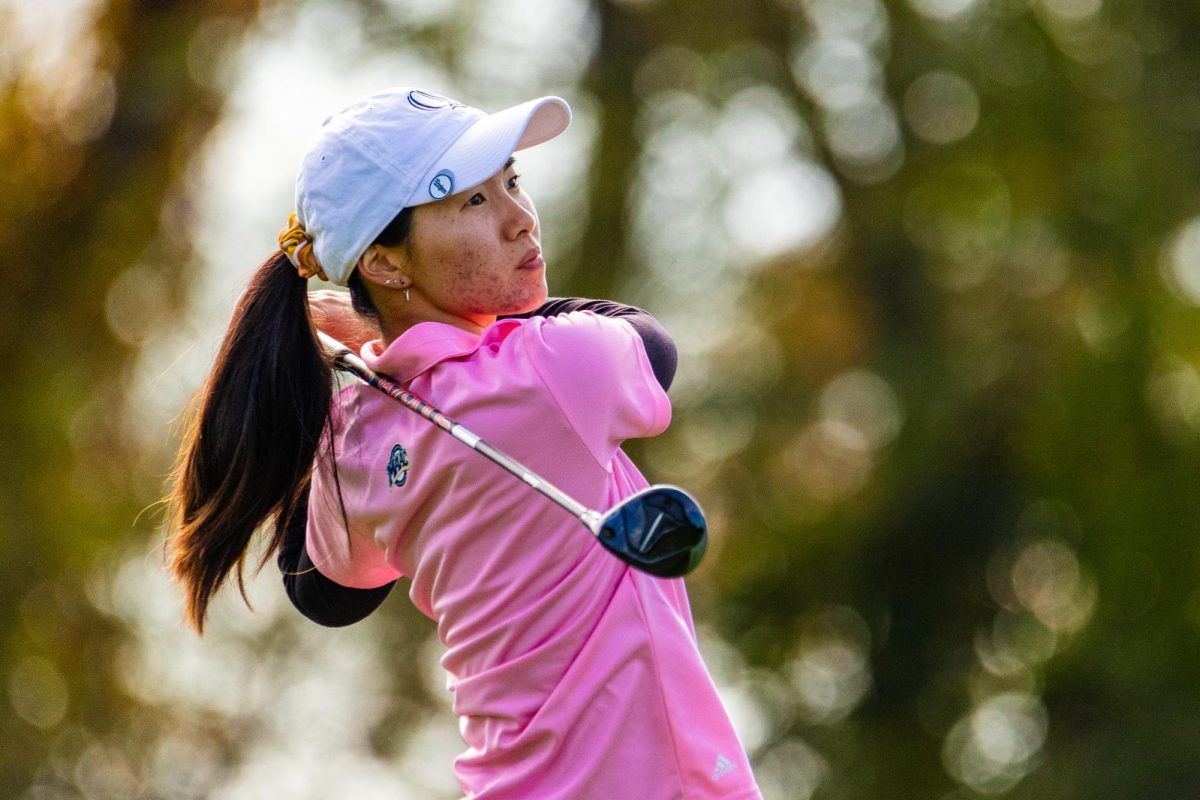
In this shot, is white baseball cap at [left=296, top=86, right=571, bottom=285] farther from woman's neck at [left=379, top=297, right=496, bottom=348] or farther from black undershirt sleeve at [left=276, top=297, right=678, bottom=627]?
black undershirt sleeve at [left=276, top=297, right=678, bottom=627]

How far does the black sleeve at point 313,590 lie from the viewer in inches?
116

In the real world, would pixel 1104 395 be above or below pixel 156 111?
below

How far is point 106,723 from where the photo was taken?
9.83 metres

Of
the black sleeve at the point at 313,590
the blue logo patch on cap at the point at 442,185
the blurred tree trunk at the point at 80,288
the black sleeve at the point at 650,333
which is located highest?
the blue logo patch on cap at the point at 442,185

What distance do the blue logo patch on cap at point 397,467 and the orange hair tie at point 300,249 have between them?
1.02ft

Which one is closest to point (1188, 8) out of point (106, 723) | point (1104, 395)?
point (1104, 395)

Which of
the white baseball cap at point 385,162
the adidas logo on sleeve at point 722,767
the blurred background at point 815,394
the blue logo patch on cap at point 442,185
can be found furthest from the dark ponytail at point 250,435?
the blurred background at point 815,394

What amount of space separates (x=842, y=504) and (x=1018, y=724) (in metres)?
1.27

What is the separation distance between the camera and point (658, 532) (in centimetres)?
236

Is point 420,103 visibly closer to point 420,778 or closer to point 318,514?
point 318,514

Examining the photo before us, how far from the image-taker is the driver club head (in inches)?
93.2

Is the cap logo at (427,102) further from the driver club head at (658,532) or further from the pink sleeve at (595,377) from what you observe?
the driver club head at (658,532)

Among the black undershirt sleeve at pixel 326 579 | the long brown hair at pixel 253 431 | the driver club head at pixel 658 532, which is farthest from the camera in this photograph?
the black undershirt sleeve at pixel 326 579

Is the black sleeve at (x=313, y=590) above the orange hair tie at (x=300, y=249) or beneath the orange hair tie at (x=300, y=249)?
beneath
